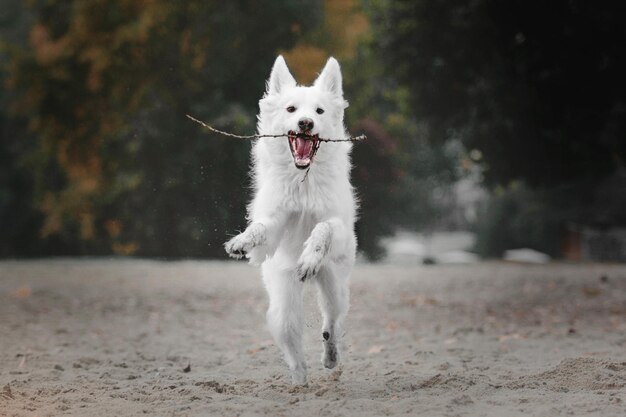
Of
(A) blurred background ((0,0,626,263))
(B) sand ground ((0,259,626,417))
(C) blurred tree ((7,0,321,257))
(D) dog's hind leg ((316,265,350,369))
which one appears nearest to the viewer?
(B) sand ground ((0,259,626,417))

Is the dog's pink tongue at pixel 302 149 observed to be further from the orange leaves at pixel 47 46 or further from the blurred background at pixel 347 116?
the orange leaves at pixel 47 46

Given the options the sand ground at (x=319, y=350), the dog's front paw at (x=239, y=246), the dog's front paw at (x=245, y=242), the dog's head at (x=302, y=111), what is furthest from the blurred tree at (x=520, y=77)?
the dog's front paw at (x=239, y=246)

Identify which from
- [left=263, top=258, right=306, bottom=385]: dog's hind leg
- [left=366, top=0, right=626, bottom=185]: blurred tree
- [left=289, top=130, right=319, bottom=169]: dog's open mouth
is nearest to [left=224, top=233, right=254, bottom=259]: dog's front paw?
[left=289, top=130, right=319, bottom=169]: dog's open mouth

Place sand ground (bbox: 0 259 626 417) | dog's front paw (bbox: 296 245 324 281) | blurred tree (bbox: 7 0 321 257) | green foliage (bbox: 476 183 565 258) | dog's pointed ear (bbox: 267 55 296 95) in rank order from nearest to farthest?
dog's front paw (bbox: 296 245 324 281), sand ground (bbox: 0 259 626 417), dog's pointed ear (bbox: 267 55 296 95), blurred tree (bbox: 7 0 321 257), green foliage (bbox: 476 183 565 258)

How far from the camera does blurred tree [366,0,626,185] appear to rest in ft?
46.6

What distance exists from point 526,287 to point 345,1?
1375 cm

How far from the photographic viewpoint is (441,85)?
16.6 metres

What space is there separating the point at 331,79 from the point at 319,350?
4.08 metres

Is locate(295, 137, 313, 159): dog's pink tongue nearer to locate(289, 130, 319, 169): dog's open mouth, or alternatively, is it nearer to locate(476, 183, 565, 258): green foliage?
locate(289, 130, 319, 169): dog's open mouth

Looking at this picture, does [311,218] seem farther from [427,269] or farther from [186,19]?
[186,19]

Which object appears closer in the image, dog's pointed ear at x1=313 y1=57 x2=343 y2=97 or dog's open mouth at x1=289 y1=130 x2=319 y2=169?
dog's open mouth at x1=289 y1=130 x2=319 y2=169

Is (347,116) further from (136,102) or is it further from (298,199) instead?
(298,199)

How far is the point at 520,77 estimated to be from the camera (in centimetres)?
1541

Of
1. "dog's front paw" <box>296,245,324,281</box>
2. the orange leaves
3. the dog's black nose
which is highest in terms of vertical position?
the orange leaves
